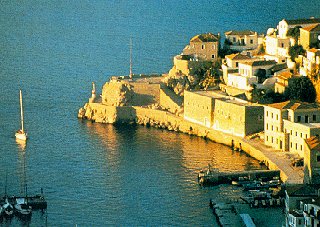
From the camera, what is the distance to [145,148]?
81.3m

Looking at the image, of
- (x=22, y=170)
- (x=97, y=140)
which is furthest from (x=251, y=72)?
(x=22, y=170)

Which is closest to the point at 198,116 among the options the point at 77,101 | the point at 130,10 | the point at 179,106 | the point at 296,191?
the point at 179,106

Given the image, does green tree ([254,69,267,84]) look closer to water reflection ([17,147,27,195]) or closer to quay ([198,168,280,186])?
quay ([198,168,280,186])

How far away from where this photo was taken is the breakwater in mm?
79562

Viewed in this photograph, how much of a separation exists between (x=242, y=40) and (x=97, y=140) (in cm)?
1191

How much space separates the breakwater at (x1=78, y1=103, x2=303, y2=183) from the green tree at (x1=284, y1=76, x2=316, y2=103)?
290 cm

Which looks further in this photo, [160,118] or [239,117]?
[160,118]

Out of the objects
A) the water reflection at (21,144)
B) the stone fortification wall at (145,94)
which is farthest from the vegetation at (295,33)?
the water reflection at (21,144)

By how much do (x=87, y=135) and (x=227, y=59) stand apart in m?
8.18

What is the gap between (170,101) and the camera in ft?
288

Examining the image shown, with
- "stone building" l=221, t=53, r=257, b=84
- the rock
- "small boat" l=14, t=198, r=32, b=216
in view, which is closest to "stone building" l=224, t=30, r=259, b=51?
"stone building" l=221, t=53, r=257, b=84

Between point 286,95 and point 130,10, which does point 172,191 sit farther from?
point 130,10

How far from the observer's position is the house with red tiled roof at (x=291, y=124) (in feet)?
253

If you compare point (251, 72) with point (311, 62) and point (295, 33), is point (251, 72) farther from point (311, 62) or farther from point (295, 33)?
point (295, 33)
